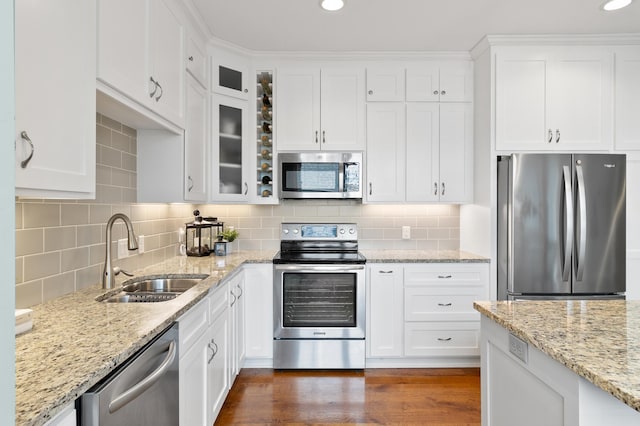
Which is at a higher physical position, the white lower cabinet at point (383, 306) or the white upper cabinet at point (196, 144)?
the white upper cabinet at point (196, 144)

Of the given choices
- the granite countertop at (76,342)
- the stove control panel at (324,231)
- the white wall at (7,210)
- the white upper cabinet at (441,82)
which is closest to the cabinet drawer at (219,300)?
the granite countertop at (76,342)

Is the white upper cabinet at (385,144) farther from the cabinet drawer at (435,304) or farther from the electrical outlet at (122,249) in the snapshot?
the electrical outlet at (122,249)

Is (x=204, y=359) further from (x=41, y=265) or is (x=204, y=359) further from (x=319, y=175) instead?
(x=319, y=175)

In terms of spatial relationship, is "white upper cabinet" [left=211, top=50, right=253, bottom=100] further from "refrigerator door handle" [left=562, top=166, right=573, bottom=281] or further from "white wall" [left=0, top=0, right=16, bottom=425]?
"white wall" [left=0, top=0, right=16, bottom=425]

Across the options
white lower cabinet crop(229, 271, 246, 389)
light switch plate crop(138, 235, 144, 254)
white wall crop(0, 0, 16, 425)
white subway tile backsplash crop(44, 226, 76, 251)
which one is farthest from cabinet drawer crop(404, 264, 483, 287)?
white wall crop(0, 0, 16, 425)

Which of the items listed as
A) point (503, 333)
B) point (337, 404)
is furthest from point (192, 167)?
point (503, 333)

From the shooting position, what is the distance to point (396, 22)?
2.71 meters

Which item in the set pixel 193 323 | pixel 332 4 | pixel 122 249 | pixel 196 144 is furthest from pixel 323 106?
pixel 193 323

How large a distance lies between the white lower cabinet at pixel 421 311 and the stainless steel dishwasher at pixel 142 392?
5.98 ft

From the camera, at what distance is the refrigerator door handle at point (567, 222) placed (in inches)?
104

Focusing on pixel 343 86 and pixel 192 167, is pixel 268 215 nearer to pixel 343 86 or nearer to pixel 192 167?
pixel 192 167

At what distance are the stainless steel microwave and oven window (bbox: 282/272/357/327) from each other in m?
0.73

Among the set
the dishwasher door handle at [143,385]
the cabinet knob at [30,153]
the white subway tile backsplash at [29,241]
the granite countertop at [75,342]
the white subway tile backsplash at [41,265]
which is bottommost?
the dishwasher door handle at [143,385]

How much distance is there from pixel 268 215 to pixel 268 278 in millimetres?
769
